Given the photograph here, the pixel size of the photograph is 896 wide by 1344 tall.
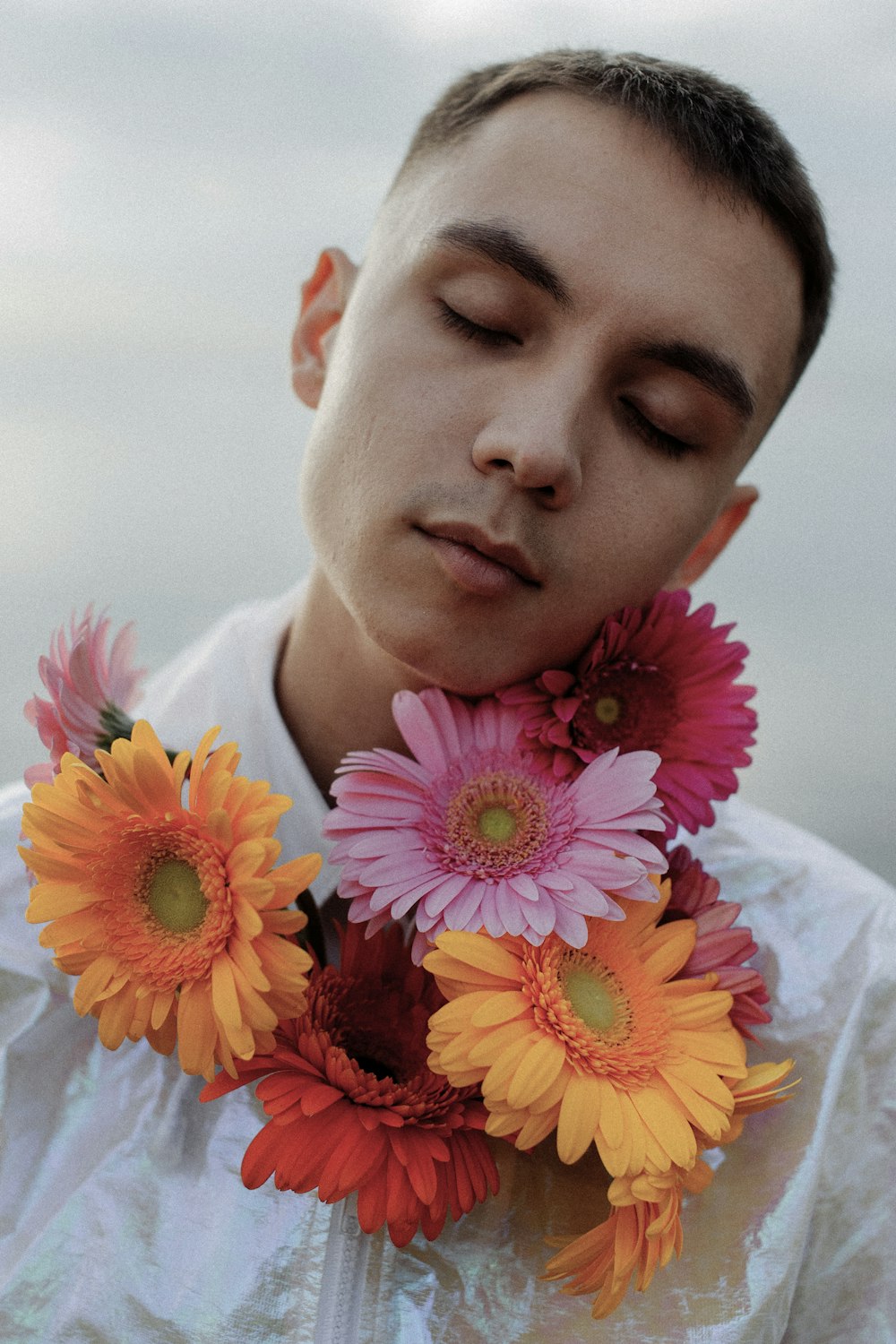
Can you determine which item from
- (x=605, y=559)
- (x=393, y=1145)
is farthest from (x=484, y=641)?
(x=393, y=1145)

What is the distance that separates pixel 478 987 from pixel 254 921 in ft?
0.53

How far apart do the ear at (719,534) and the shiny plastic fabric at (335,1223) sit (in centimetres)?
46

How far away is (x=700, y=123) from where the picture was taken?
969mm

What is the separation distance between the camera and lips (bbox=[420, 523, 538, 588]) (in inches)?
34.8

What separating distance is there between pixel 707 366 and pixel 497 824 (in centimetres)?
43

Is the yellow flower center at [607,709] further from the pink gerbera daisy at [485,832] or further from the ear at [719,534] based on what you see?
the ear at [719,534]

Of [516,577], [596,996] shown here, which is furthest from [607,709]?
[596,996]

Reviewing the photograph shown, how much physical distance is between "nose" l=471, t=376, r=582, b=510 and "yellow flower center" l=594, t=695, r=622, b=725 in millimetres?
208

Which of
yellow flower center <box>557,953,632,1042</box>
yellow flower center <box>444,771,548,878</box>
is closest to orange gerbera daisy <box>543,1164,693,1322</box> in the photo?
yellow flower center <box>557,953,632,1042</box>

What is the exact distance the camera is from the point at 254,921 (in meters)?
0.74

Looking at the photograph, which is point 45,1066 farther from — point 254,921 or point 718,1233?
point 718,1233

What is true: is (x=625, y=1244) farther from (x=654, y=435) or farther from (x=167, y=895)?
(x=654, y=435)

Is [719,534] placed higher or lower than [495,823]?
higher

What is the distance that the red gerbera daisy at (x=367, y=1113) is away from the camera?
0.77 meters
